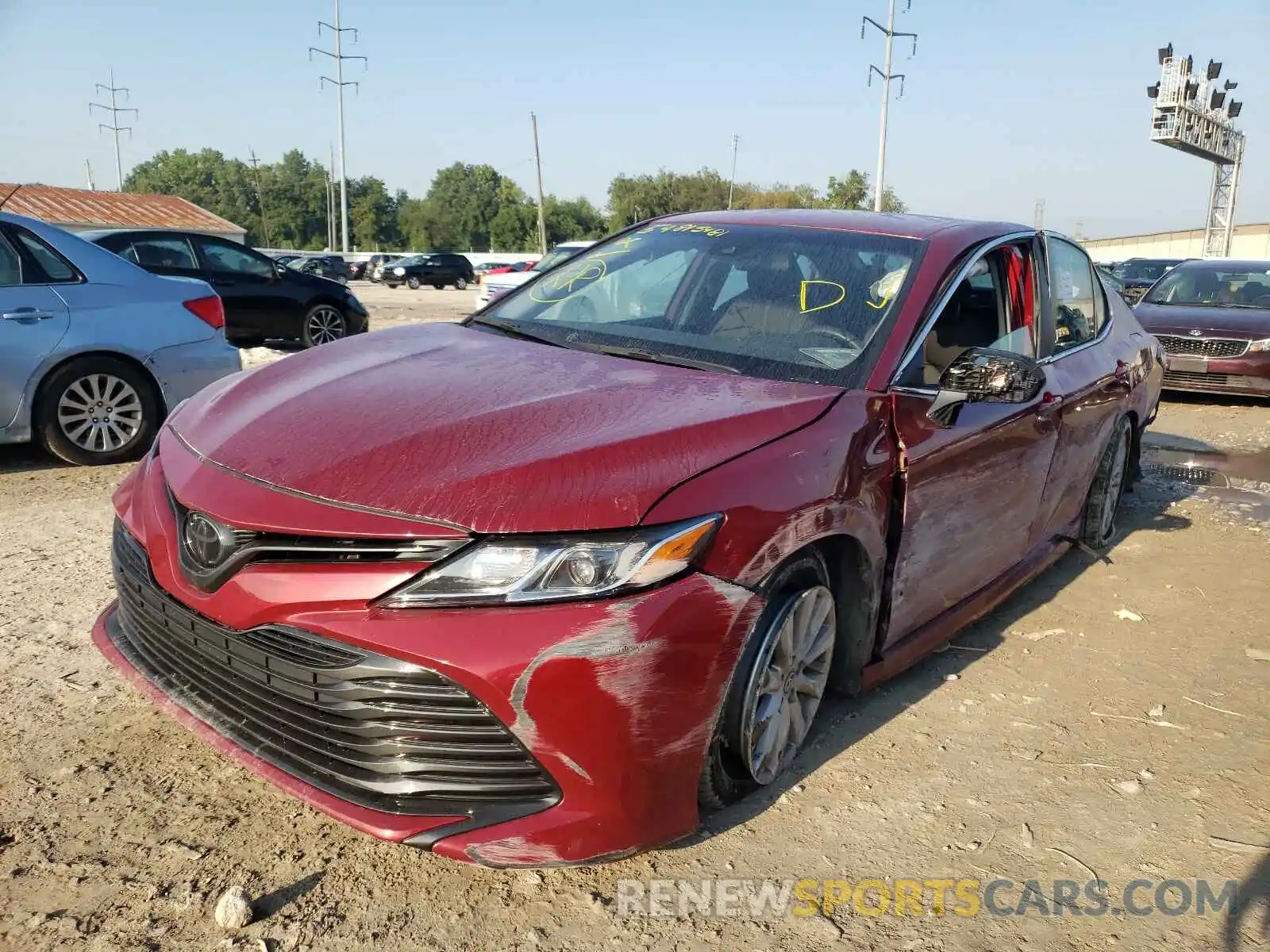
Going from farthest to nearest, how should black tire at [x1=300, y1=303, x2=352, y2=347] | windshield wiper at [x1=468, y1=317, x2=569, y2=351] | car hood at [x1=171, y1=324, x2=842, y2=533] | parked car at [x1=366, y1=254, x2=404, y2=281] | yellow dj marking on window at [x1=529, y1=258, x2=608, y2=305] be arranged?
1. parked car at [x1=366, y1=254, x2=404, y2=281]
2. black tire at [x1=300, y1=303, x2=352, y2=347]
3. yellow dj marking on window at [x1=529, y1=258, x2=608, y2=305]
4. windshield wiper at [x1=468, y1=317, x2=569, y2=351]
5. car hood at [x1=171, y1=324, x2=842, y2=533]

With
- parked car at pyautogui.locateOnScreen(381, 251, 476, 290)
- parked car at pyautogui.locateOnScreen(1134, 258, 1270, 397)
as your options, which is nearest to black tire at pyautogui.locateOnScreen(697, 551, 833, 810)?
parked car at pyautogui.locateOnScreen(1134, 258, 1270, 397)

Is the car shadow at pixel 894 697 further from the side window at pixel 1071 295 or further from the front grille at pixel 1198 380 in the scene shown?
the front grille at pixel 1198 380

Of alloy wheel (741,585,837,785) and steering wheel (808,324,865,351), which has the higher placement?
steering wheel (808,324,865,351)

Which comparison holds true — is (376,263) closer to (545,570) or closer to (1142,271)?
(1142,271)

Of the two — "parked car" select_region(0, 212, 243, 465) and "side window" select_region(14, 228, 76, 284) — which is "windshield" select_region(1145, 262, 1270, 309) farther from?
"side window" select_region(14, 228, 76, 284)

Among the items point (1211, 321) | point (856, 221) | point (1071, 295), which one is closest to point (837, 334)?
→ point (856, 221)

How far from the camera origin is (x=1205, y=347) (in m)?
10.6

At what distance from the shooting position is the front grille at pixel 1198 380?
10523 millimetres

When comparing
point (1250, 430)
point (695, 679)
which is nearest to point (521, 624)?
point (695, 679)

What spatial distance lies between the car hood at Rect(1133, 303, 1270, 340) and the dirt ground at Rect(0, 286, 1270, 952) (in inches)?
288

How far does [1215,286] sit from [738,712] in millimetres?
11480

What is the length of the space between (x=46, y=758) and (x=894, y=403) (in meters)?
2.56

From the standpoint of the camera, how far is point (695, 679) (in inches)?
91.4

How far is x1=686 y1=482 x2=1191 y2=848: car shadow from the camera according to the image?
2830mm
